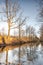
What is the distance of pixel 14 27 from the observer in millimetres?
5555

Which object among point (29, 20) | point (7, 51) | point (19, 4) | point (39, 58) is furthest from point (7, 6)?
point (39, 58)

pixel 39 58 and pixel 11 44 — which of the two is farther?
pixel 11 44

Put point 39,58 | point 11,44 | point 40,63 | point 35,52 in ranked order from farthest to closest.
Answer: point 11,44 < point 35,52 < point 39,58 < point 40,63

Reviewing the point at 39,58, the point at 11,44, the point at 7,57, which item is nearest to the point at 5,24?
the point at 11,44

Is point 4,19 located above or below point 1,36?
Answer: above

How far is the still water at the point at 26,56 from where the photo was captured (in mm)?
4636

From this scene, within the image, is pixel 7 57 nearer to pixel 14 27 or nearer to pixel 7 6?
pixel 14 27

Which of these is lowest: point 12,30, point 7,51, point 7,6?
point 7,51

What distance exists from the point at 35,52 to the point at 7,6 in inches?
51.0

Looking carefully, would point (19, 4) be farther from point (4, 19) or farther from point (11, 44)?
point (11, 44)

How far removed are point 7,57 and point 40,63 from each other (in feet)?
2.77

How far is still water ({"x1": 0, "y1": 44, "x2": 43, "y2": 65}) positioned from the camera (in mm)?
4636

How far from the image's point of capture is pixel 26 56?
4984mm

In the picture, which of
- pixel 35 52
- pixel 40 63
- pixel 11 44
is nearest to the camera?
pixel 40 63
